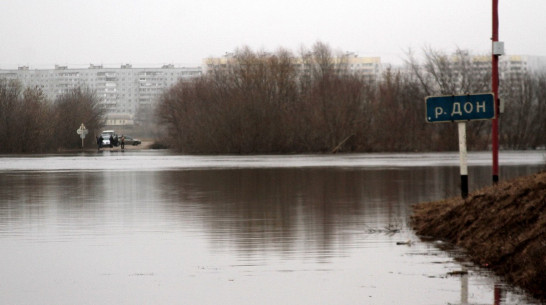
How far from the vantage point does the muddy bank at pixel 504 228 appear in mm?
8773

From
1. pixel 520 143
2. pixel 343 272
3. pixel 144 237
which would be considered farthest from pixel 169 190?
pixel 520 143

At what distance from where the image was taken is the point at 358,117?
245 feet

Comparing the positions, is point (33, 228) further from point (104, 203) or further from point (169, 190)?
point (169, 190)

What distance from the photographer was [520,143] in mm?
74375

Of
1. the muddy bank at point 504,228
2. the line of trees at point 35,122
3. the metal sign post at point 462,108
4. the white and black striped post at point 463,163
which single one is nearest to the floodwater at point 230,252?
the muddy bank at point 504,228

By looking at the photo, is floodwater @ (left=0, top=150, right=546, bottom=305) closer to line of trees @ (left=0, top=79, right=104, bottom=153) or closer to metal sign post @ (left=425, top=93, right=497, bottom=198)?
metal sign post @ (left=425, top=93, right=497, bottom=198)

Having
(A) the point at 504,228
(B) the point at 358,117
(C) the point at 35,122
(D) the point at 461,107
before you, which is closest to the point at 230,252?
(A) the point at 504,228

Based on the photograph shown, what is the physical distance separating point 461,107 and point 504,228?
437 centimetres

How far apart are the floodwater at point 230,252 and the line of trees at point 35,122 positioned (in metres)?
66.0

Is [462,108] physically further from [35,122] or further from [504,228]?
[35,122]

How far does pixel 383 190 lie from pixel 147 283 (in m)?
15.1

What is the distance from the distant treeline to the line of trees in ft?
54.2

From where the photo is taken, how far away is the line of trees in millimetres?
86812

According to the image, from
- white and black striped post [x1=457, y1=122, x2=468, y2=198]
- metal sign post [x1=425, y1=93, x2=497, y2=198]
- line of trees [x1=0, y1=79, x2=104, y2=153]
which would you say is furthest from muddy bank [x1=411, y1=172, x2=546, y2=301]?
line of trees [x1=0, y1=79, x2=104, y2=153]
